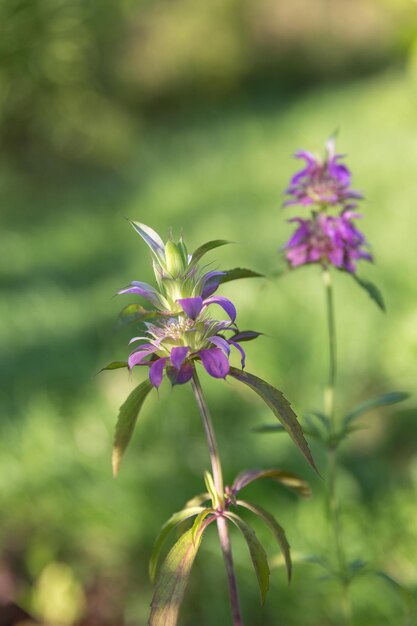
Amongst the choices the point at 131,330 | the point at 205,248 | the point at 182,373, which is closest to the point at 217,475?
the point at 182,373

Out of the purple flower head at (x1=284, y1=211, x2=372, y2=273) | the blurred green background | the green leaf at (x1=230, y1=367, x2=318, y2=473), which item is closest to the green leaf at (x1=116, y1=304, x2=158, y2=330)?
the blurred green background

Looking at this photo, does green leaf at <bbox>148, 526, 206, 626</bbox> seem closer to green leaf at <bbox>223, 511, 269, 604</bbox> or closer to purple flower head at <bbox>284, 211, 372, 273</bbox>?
green leaf at <bbox>223, 511, 269, 604</bbox>

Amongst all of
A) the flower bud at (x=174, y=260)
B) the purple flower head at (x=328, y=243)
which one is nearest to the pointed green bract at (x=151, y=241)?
the flower bud at (x=174, y=260)

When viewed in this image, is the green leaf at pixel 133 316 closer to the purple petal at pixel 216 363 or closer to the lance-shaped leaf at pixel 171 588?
the purple petal at pixel 216 363

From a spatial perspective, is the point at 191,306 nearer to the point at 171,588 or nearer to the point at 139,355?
the point at 139,355

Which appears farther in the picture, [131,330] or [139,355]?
[131,330]

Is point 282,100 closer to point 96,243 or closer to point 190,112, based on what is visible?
point 190,112
